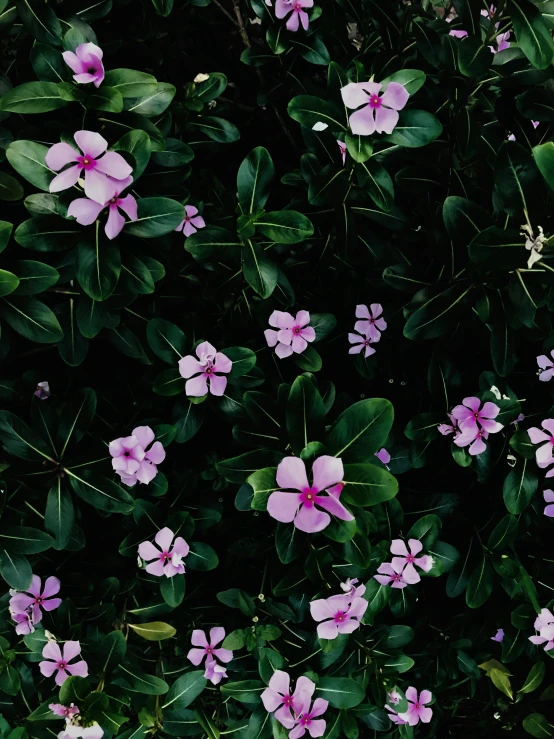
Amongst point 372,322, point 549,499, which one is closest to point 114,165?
point 372,322

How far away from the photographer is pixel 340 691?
5.21ft

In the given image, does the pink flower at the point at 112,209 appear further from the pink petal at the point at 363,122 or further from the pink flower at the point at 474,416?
the pink flower at the point at 474,416

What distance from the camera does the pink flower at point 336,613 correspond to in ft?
4.67

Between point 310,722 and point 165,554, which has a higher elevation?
point 165,554

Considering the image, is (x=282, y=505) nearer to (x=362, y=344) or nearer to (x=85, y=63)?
(x=362, y=344)

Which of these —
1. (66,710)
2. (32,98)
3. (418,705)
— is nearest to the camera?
(32,98)

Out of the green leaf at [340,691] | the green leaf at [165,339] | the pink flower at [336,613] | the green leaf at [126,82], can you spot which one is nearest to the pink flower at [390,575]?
the pink flower at [336,613]

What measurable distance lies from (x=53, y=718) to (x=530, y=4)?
6.95 ft

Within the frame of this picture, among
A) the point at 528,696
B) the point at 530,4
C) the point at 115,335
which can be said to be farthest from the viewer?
the point at 528,696

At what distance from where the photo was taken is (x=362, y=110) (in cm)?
129

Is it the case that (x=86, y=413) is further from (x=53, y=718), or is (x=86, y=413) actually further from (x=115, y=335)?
(x=53, y=718)

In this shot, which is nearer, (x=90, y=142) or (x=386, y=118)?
(x=90, y=142)

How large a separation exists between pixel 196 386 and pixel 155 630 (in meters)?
0.76

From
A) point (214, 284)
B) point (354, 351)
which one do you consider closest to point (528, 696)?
point (354, 351)
